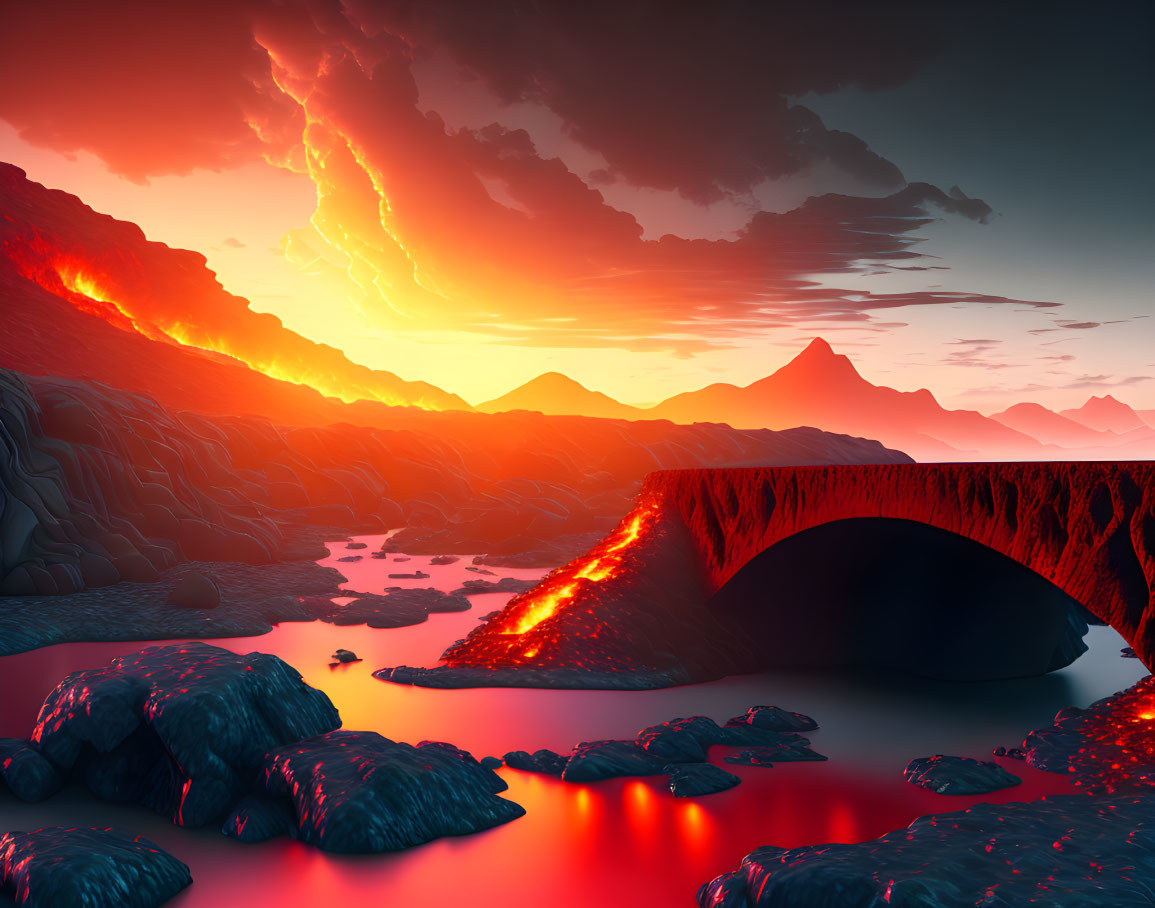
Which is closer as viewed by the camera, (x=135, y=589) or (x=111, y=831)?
(x=111, y=831)

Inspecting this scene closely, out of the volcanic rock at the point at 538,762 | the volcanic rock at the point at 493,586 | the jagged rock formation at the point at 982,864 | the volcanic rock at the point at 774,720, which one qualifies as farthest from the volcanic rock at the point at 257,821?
the volcanic rock at the point at 493,586

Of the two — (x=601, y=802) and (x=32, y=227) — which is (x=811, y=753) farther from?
(x=32, y=227)

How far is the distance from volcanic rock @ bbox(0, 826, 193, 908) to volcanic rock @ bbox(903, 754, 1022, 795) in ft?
31.2

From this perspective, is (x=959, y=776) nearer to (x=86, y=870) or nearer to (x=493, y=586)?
(x=86, y=870)

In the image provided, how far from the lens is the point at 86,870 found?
7664mm

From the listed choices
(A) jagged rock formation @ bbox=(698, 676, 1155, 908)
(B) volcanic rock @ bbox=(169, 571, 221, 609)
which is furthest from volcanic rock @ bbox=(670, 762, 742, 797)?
(B) volcanic rock @ bbox=(169, 571, 221, 609)

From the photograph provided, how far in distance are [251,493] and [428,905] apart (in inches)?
2121

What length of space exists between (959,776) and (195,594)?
2363 centimetres

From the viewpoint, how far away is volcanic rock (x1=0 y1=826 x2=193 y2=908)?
749 cm

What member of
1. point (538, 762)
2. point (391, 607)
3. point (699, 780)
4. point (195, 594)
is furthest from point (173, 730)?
point (195, 594)

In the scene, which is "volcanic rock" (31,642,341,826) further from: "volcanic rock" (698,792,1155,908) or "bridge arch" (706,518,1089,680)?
"bridge arch" (706,518,1089,680)

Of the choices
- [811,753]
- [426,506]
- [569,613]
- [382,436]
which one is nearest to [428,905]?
[811,753]

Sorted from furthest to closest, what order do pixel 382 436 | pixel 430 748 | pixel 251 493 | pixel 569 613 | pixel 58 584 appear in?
pixel 382 436 < pixel 251 493 < pixel 58 584 < pixel 569 613 < pixel 430 748

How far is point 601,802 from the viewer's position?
1101 cm
